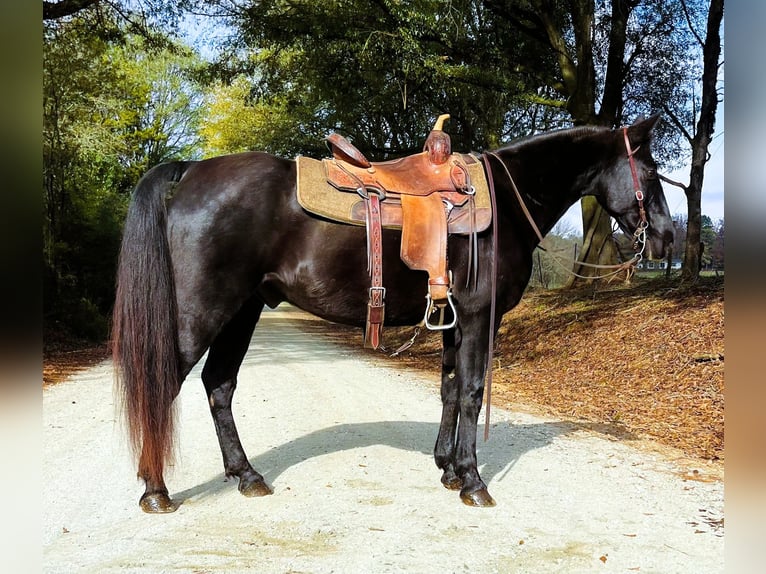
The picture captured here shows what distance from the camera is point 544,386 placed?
27.5 feet

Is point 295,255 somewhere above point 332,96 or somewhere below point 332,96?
below

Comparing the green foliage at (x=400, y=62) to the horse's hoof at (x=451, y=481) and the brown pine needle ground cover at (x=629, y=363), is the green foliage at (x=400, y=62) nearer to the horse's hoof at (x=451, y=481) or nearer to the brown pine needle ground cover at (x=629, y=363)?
the brown pine needle ground cover at (x=629, y=363)

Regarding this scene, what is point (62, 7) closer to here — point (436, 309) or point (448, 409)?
point (436, 309)

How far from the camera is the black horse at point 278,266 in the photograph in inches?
133

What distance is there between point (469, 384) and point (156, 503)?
2.06 metres

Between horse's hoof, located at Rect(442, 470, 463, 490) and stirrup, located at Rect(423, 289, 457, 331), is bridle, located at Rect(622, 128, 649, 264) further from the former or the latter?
horse's hoof, located at Rect(442, 470, 463, 490)

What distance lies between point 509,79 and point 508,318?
17.3 ft

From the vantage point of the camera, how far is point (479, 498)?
11.9 ft

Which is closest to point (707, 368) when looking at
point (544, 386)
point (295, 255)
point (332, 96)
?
point (544, 386)

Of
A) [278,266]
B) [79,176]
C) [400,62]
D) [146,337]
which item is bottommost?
[146,337]

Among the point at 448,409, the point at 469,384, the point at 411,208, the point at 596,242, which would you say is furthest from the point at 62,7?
the point at 596,242
